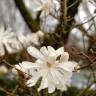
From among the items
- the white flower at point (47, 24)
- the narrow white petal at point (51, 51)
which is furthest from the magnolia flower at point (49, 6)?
the narrow white petal at point (51, 51)

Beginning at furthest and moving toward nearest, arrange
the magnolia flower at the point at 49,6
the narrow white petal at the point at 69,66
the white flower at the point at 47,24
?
the white flower at the point at 47,24 → the magnolia flower at the point at 49,6 → the narrow white petal at the point at 69,66

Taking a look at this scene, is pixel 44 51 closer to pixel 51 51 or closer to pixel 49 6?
pixel 51 51

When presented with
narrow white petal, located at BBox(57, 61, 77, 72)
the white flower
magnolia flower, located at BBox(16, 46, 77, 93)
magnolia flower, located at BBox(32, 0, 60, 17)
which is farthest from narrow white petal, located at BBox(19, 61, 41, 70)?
the white flower

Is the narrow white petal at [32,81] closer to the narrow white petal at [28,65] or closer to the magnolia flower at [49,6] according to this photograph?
the narrow white petal at [28,65]

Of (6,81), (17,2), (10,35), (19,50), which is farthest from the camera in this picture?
(6,81)

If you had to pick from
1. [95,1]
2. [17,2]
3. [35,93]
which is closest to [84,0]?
[95,1]

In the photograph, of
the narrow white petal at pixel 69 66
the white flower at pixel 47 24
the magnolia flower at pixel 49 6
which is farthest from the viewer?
the white flower at pixel 47 24

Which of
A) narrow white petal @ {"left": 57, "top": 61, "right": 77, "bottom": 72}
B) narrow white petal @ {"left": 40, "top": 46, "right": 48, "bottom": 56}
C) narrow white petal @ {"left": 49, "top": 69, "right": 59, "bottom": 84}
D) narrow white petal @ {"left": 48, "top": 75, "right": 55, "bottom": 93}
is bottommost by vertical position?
narrow white petal @ {"left": 48, "top": 75, "right": 55, "bottom": 93}

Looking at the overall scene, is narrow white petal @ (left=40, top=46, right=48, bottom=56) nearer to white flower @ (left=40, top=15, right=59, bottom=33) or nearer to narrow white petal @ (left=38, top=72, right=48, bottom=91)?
narrow white petal @ (left=38, top=72, right=48, bottom=91)

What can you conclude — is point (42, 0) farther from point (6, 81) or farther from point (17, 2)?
point (6, 81)
